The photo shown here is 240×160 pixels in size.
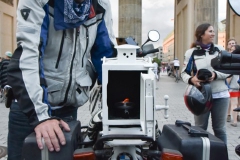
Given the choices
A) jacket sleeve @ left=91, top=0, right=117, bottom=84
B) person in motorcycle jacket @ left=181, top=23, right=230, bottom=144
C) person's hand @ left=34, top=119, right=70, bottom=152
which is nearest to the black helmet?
jacket sleeve @ left=91, top=0, right=117, bottom=84

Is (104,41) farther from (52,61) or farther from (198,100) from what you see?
(198,100)

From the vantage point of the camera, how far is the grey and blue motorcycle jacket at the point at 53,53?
1718 mm

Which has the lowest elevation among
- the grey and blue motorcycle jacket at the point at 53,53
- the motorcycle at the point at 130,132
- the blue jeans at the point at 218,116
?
the blue jeans at the point at 218,116

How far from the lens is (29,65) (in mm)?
1744

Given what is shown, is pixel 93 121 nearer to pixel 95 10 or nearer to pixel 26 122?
pixel 26 122

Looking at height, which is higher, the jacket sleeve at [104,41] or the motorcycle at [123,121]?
the jacket sleeve at [104,41]

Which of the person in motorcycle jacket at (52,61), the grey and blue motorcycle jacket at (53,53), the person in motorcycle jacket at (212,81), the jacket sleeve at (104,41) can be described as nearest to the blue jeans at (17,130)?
the person in motorcycle jacket at (52,61)

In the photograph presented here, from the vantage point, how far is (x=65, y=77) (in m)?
2.10

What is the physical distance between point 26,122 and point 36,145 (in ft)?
1.71

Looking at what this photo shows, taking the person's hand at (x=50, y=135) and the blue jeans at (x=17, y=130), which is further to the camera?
the blue jeans at (x=17, y=130)

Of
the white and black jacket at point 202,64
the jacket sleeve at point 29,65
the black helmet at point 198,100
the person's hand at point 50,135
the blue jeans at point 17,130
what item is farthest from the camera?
the white and black jacket at point 202,64

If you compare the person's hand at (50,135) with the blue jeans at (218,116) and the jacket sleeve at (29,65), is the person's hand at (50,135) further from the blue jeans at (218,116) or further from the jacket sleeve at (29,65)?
the blue jeans at (218,116)

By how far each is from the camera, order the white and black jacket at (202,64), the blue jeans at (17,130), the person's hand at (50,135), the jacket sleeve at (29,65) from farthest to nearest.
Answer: the white and black jacket at (202,64)
the blue jeans at (17,130)
the jacket sleeve at (29,65)
the person's hand at (50,135)

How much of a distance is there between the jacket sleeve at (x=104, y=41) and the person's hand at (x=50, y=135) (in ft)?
2.84
